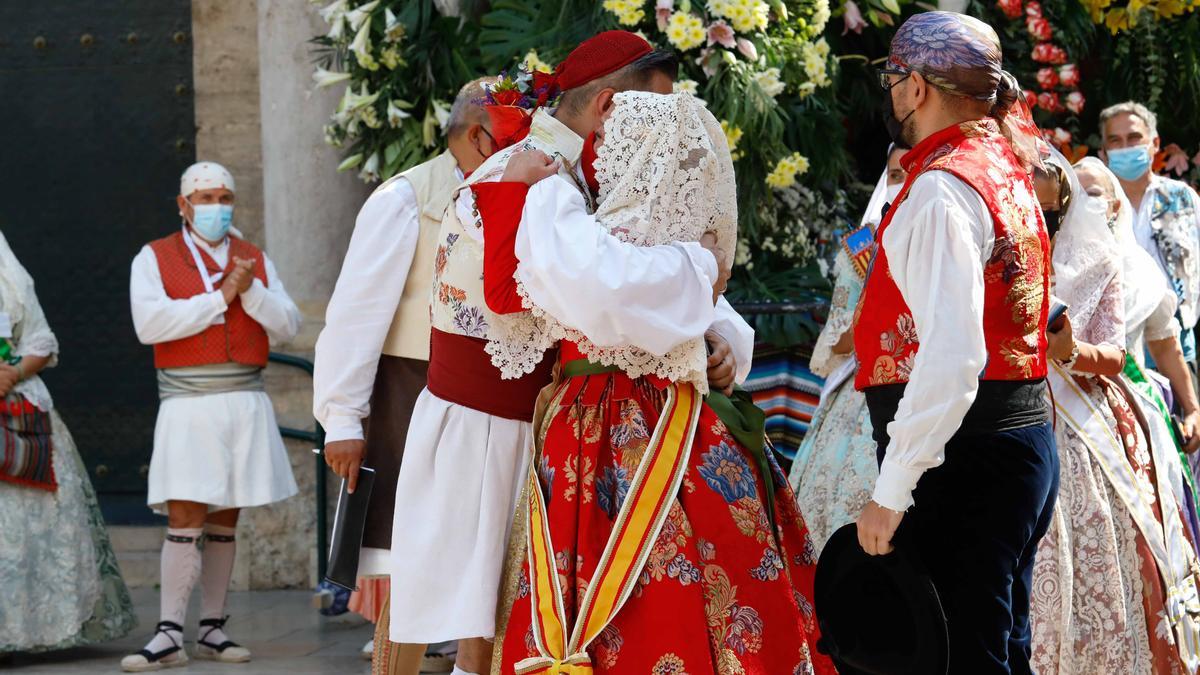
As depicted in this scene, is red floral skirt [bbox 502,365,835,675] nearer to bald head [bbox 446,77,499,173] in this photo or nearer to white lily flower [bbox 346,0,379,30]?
bald head [bbox 446,77,499,173]

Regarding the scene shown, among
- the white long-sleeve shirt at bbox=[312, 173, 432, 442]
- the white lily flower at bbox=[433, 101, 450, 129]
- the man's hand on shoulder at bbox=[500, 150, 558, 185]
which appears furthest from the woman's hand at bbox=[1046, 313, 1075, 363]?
the white lily flower at bbox=[433, 101, 450, 129]

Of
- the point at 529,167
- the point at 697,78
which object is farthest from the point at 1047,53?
the point at 529,167

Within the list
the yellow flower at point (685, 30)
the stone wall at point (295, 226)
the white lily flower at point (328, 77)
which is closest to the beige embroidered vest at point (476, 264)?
the yellow flower at point (685, 30)

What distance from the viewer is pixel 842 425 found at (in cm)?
549

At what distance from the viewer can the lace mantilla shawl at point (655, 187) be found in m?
3.54

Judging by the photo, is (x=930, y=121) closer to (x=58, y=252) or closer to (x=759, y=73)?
(x=759, y=73)

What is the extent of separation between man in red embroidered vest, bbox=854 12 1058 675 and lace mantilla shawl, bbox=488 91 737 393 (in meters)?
0.38

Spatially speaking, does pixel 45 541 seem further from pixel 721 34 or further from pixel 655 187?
pixel 655 187

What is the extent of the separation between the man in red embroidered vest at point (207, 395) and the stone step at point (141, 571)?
1.64 metres

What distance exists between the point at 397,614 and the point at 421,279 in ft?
3.93

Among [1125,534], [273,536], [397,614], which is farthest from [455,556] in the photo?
[273,536]

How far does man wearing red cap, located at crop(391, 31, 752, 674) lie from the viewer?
12.3ft

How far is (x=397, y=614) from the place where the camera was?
391cm

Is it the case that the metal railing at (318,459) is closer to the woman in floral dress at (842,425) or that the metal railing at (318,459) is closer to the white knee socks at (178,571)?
the white knee socks at (178,571)
